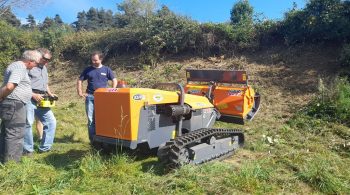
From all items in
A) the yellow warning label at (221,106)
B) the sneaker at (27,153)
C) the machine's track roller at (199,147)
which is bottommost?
the sneaker at (27,153)

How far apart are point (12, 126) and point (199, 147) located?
9.11ft

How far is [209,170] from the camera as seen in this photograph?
5.36 metres

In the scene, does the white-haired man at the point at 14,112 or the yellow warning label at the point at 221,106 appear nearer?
the white-haired man at the point at 14,112

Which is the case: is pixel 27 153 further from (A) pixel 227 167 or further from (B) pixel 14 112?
(A) pixel 227 167

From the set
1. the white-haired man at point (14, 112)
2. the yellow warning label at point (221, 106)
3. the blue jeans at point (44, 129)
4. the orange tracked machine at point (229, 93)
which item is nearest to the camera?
the white-haired man at point (14, 112)

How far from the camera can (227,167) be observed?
552cm

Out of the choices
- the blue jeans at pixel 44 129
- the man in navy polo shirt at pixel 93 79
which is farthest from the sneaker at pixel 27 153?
the man in navy polo shirt at pixel 93 79

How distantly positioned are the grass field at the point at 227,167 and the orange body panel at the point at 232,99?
65 cm

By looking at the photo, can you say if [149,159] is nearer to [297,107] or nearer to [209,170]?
[209,170]

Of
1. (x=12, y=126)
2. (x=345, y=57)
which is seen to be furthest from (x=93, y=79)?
(x=345, y=57)

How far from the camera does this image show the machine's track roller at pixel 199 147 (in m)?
5.34

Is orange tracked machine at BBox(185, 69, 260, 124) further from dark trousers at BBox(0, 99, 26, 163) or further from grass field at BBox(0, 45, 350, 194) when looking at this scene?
dark trousers at BBox(0, 99, 26, 163)

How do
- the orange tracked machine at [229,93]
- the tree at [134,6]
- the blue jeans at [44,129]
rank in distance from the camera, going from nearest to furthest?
the blue jeans at [44,129] < the orange tracked machine at [229,93] < the tree at [134,6]

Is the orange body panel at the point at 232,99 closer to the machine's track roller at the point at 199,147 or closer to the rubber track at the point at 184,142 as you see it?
the machine's track roller at the point at 199,147
